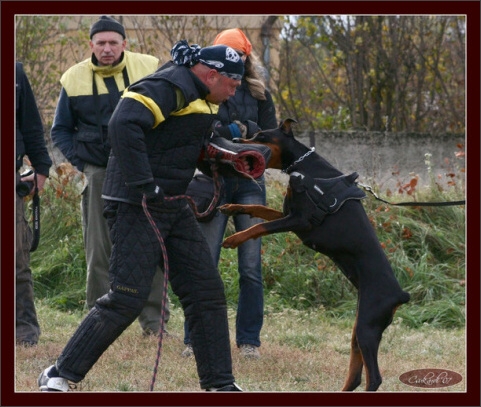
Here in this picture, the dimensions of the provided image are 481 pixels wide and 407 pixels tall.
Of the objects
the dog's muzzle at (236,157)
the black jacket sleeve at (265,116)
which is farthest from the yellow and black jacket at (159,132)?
the black jacket sleeve at (265,116)

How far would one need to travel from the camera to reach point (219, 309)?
498 centimetres

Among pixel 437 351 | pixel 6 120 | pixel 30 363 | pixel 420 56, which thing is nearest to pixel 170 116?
pixel 6 120

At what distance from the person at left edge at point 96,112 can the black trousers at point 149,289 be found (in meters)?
1.63

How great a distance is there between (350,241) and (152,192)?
45.6 inches

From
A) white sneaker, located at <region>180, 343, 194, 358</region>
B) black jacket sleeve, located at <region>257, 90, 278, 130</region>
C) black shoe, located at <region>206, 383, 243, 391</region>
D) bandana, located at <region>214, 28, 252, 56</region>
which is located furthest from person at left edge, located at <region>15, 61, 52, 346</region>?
black shoe, located at <region>206, 383, 243, 391</region>

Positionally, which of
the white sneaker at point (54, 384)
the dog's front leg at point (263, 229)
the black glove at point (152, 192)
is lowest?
the white sneaker at point (54, 384)

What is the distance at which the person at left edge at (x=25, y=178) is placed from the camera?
6.16 m

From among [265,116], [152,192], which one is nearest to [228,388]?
[152,192]

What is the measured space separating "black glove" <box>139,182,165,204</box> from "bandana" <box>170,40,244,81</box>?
2.17ft

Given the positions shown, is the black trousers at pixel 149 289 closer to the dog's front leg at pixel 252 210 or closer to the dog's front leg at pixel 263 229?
the dog's front leg at pixel 263 229

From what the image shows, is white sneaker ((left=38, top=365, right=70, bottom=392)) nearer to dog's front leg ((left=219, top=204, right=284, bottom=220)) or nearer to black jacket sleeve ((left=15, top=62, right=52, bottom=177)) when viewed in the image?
dog's front leg ((left=219, top=204, right=284, bottom=220))

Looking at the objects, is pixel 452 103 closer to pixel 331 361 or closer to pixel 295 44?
pixel 295 44

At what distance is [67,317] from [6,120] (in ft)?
6.43

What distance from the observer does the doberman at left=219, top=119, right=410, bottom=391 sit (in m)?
5.03
